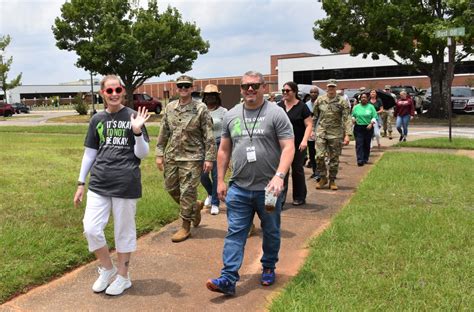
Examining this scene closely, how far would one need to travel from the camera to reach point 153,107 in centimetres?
3916

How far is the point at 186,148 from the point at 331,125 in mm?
3576

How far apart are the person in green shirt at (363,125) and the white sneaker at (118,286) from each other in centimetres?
799

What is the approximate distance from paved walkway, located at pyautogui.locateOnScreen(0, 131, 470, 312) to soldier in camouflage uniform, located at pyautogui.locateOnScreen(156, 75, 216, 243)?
403mm

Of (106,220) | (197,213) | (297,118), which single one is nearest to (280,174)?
(106,220)

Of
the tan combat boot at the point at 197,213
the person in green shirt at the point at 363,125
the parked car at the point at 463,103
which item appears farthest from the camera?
the parked car at the point at 463,103

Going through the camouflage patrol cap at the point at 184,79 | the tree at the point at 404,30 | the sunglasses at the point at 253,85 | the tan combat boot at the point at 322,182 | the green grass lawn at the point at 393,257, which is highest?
the tree at the point at 404,30

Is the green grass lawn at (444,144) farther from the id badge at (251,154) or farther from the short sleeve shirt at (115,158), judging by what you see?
the short sleeve shirt at (115,158)

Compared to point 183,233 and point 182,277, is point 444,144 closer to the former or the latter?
point 183,233

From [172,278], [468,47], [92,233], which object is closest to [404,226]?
[172,278]

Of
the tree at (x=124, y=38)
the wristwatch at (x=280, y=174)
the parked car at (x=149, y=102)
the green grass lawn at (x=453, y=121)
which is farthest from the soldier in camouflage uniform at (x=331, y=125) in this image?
the parked car at (x=149, y=102)

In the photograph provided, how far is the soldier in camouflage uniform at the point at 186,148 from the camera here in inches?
212

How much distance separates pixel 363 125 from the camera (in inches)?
435

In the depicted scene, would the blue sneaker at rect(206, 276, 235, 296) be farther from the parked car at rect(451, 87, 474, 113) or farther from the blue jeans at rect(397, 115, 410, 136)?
the parked car at rect(451, 87, 474, 113)

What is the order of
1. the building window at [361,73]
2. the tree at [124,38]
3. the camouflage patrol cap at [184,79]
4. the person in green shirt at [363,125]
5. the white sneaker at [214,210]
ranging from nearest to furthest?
the camouflage patrol cap at [184,79]
the white sneaker at [214,210]
the person in green shirt at [363,125]
the tree at [124,38]
the building window at [361,73]
